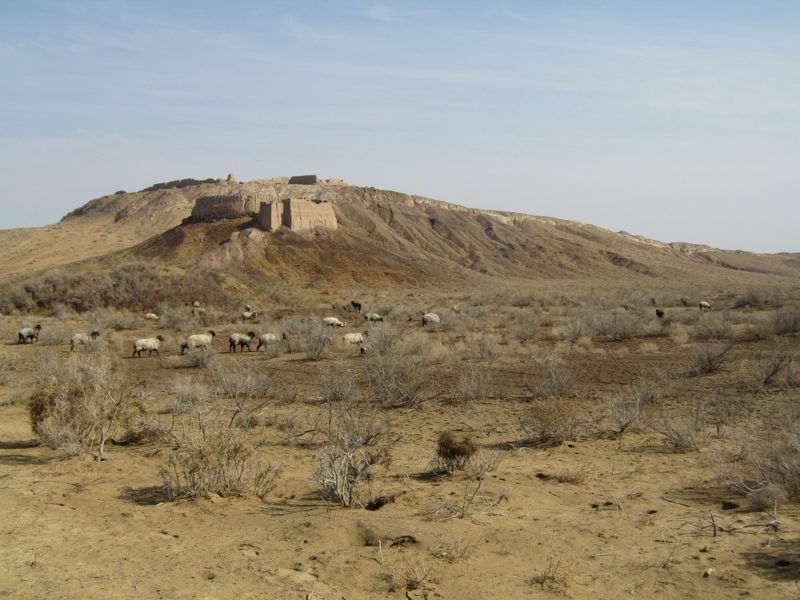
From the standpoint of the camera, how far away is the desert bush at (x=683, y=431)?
357 inches

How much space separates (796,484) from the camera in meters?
6.55

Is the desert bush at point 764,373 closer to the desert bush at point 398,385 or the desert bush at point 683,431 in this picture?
the desert bush at point 683,431

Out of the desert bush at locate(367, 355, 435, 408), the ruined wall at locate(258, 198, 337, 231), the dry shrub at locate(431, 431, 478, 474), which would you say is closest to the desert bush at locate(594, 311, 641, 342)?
the desert bush at locate(367, 355, 435, 408)

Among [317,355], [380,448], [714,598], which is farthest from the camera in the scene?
[317,355]

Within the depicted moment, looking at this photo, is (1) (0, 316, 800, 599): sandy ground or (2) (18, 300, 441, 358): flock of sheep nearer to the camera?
(1) (0, 316, 800, 599): sandy ground

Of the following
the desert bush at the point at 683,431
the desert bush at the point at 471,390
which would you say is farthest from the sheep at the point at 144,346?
the desert bush at the point at 683,431

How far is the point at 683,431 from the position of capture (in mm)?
9289

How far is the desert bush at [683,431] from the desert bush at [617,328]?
12.4 meters

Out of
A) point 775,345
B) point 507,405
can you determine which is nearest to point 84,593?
point 507,405

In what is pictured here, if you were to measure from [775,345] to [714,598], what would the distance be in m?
17.2

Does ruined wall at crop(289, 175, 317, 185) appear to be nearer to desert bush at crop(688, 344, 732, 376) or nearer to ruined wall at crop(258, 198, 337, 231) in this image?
ruined wall at crop(258, 198, 337, 231)

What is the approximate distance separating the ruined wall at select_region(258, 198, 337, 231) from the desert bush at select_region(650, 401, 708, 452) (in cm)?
5489

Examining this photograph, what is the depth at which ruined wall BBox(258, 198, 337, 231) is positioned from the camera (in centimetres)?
6284

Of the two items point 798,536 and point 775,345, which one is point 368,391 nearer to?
point 798,536
